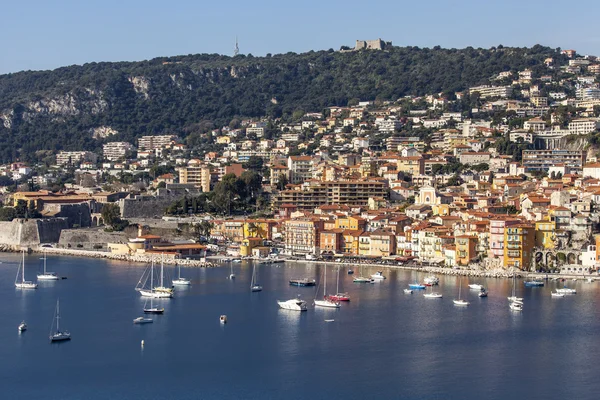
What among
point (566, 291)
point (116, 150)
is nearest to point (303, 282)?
point (566, 291)

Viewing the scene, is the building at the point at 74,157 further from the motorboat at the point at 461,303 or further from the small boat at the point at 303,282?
the motorboat at the point at 461,303

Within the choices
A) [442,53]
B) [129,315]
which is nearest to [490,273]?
[129,315]

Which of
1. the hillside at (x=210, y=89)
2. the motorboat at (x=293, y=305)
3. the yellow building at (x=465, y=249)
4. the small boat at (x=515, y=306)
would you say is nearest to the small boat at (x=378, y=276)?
the yellow building at (x=465, y=249)

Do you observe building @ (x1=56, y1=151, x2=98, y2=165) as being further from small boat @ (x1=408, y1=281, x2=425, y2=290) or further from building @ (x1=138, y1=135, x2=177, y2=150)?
small boat @ (x1=408, y1=281, x2=425, y2=290)

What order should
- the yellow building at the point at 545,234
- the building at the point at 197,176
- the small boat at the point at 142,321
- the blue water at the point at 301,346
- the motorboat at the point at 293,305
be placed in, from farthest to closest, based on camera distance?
the building at the point at 197,176 < the yellow building at the point at 545,234 < the motorboat at the point at 293,305 < the small boat at the point at 142,321 < the blue water at the point at 301,346

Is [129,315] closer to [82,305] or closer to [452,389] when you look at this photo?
[82,305]

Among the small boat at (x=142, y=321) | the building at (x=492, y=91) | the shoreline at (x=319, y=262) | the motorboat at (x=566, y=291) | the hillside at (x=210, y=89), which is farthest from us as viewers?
the hillside at (x=210, y=89)

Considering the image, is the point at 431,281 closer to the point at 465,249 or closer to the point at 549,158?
the point at 465,249

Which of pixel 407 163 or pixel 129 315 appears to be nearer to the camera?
pixel 129 315
